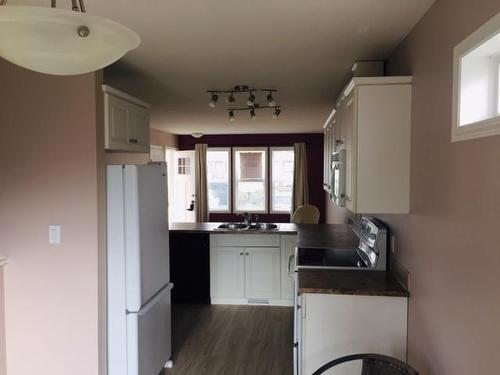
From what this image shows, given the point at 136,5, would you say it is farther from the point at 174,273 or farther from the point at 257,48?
the point at 174,273

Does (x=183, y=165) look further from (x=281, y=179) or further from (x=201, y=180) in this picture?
(x=281, y=179)

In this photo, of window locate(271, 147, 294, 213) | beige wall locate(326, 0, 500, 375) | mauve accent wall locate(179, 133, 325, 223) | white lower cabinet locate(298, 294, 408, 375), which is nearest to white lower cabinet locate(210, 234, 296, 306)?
A: white lower cabinet locate(298, 294, 408, 375)

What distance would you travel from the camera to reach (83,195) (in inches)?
91.0

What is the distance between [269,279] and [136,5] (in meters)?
3.30

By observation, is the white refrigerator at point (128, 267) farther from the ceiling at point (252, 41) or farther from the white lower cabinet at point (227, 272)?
the white lower cabinet at point (227, 272)

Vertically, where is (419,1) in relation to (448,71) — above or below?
above

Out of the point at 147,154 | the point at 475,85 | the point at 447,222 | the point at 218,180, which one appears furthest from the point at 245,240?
the point at 218,180

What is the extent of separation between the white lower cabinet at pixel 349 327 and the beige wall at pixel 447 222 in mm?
99

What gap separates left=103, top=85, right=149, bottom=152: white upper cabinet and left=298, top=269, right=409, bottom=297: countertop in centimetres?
151

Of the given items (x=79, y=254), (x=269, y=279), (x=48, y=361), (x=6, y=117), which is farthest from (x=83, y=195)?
(x=269, y=279)

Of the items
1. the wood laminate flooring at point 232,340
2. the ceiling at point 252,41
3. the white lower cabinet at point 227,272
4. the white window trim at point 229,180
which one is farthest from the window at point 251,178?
the ceiling at point 252,41

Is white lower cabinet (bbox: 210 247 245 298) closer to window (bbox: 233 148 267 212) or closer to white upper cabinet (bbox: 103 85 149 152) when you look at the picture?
white upper cabinet (bbox: 103 85 149 152)

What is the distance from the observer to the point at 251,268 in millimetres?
4359

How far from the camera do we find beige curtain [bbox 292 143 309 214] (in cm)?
776
